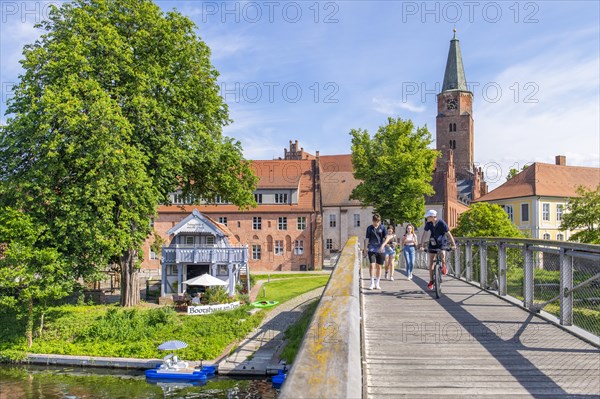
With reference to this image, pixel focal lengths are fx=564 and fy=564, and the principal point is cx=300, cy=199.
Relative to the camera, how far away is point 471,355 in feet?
21.0

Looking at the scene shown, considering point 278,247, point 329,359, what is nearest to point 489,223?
point 278,247

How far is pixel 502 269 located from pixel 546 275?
2.16 meters

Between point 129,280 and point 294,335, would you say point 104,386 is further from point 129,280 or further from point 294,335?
point 294,335

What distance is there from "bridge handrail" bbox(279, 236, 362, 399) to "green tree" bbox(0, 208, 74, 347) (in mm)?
26693

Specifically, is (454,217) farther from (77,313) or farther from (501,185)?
(77,313)

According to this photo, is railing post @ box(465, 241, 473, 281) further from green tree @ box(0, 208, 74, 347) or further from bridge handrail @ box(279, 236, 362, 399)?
green tree @ box(0, 208, 74, 347)

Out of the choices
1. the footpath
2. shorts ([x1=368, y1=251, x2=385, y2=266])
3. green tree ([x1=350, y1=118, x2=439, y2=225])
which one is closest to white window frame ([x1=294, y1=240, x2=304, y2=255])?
green tree ([x1=350, y1=118, x2=439, y2=225])

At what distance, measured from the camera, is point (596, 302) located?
8.09m

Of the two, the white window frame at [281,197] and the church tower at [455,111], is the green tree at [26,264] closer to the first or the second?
the white window frame at [281,197]

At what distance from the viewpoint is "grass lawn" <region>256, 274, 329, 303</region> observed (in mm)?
40656

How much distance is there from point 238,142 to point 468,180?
70095 mm

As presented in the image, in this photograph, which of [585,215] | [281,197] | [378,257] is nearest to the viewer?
[378,257]

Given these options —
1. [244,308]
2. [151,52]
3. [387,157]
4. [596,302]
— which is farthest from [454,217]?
[596,302]

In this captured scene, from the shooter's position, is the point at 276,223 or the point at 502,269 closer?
the point at 502,269
